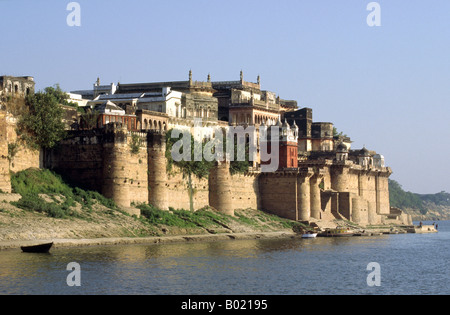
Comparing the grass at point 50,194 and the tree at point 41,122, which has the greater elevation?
the tree at point 41,122

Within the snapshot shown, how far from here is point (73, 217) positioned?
6781 centimetres

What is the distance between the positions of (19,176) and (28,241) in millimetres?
10821

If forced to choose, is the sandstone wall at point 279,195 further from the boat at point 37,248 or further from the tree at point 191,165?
the boat at point 37,248

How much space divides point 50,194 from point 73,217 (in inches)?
145

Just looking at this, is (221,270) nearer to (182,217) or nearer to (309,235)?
(182,217)

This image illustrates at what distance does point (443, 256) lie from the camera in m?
74.7

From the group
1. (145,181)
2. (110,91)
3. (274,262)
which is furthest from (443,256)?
(110,91)

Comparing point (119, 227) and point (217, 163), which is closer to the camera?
point (119, 227)

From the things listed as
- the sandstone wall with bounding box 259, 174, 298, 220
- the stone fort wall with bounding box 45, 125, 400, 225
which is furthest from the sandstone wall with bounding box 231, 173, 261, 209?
the sandstone wall with bounding box 259, 174, 298, 220

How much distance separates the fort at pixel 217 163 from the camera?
7562 cm

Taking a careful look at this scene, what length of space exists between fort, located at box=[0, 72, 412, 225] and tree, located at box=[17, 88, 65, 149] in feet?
4.48

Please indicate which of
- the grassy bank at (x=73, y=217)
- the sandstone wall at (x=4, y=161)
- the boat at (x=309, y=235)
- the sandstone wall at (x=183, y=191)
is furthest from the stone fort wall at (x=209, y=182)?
the sandstone wall at (x=4, y=161)

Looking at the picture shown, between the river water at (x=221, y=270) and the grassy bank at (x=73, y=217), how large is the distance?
2.43 metres

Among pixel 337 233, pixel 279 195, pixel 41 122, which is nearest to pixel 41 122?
pixel 41 122
